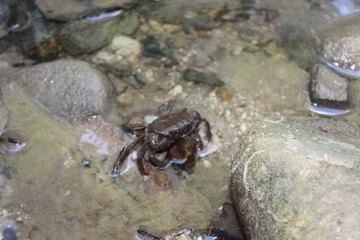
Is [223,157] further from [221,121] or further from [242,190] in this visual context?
[242,190]

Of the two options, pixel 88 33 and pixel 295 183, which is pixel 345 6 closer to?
pixel 88 33

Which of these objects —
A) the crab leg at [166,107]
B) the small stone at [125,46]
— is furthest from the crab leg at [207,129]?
the small stone at [125,46]

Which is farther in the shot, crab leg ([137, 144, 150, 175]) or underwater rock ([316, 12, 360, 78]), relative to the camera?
underwater rock ([316, 12, 360, 78])

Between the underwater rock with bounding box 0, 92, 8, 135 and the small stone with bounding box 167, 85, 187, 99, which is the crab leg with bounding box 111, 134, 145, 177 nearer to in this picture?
the small stone with bounding box 167, 85, 187, 99

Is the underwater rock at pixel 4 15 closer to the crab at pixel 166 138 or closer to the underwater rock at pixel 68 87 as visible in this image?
the underwater rock at pixel 68 87

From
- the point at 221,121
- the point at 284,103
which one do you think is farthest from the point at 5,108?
the point at 284,103

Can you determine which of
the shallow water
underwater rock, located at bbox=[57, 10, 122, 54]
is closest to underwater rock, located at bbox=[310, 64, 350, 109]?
the shallow water
